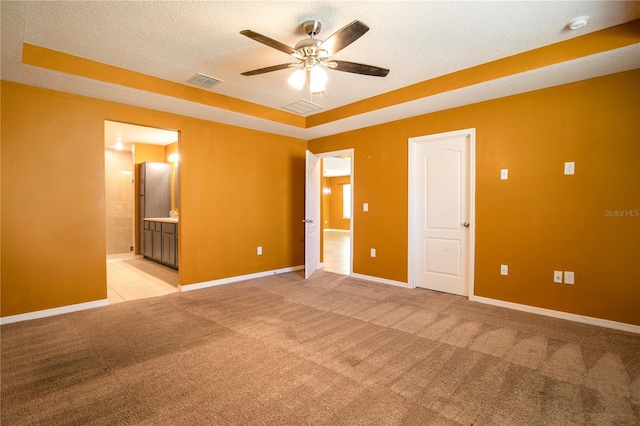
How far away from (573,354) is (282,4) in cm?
353

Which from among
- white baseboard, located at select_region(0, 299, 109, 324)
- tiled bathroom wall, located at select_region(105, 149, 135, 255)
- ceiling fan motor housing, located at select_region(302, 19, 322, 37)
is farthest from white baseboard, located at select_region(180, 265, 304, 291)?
tiled bathroom wall, located at select_region(105, 149, 135, 255)

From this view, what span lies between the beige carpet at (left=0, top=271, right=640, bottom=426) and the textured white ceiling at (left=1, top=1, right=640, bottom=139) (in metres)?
2.47

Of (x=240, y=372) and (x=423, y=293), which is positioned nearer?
(x=240, y=372)

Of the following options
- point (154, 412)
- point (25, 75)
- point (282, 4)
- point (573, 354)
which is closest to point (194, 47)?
point (282, 4)

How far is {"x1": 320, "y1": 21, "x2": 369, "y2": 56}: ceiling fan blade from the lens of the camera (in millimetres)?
1955

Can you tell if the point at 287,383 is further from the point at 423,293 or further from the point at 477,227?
the point at 477,227

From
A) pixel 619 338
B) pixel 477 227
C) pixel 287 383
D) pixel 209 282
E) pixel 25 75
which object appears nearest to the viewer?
pixel 287 383

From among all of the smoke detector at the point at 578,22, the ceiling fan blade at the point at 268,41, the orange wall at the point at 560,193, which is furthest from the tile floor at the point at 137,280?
the smoke detector at the point at 578,22

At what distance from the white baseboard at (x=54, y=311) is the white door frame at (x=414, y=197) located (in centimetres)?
405

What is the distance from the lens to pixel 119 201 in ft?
23.5

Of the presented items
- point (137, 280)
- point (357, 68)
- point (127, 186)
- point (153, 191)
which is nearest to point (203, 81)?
point (357, 68)

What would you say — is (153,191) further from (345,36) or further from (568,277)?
(568,277)

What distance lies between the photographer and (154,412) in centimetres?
179

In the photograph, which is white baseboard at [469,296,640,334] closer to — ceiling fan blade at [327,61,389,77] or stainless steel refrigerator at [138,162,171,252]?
ceiling fan blade at [327,61,389,77]
